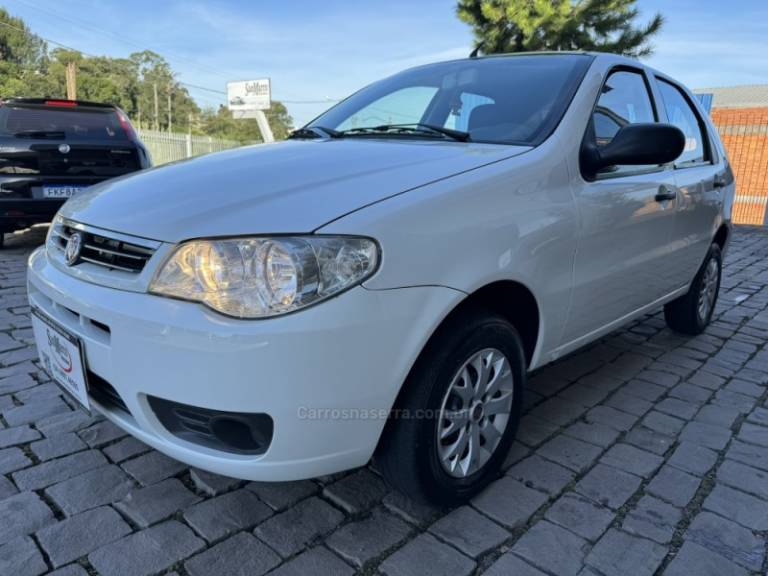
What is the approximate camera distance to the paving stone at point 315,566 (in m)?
1.69

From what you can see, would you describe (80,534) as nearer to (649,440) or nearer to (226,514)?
(226,514)

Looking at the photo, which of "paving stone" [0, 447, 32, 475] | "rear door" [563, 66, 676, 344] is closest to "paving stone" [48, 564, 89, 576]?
"paving stone" [0, 447, 32, 475]

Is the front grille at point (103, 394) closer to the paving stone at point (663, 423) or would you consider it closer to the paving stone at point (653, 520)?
the paving stone at point (653, 520)

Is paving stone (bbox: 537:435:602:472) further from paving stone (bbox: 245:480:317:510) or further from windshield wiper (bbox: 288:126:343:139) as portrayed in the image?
windshield wiper (bbox: 288:126:343:139)

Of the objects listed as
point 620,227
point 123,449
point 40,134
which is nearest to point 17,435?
point 123,449

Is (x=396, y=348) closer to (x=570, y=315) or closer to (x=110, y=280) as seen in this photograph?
(x=110, y=280)

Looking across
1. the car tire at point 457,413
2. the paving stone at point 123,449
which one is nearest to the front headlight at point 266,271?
the car tire at point 457,413

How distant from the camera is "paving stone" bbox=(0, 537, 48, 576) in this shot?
1649 millimetres

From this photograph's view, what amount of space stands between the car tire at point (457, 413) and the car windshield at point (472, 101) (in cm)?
85

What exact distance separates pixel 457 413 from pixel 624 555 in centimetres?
69

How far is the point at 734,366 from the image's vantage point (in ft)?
11.6

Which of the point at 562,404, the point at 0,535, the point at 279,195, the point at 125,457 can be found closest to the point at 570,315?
the point at 562,404

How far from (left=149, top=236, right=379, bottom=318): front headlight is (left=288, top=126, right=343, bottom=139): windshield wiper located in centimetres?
135

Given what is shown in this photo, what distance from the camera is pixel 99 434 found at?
2416 millimetres
